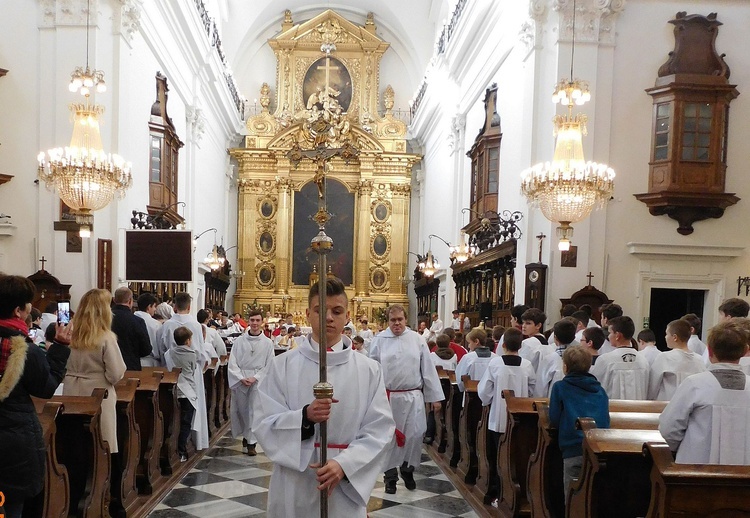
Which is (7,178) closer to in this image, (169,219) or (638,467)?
(169,219)

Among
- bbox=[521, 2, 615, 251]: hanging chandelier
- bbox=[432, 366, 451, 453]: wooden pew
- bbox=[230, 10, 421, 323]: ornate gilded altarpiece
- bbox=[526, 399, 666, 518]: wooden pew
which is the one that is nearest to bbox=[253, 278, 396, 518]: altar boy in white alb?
bbox=[526, 399, 666, 518]: wooden pew

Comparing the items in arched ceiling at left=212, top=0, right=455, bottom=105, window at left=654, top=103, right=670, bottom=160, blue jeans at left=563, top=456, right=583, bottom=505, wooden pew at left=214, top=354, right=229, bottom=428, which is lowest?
wooden pew at left=214, top=354, right=229, bottom=428

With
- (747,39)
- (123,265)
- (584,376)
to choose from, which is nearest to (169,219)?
(123,265)

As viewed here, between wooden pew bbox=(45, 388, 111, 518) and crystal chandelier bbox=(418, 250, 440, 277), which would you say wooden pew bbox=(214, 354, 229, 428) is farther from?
crystal chandelier bbox=(418, 250, 440, 277)

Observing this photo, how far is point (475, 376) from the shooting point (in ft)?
27.1

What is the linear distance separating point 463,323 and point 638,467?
41.8 feet

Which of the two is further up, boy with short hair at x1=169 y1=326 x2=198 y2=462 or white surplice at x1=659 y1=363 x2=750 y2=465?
white surplice at x1=659 y1=363 x2=750 y2=465

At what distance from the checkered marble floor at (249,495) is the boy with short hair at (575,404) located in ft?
6.73

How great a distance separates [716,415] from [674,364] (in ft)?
7.55

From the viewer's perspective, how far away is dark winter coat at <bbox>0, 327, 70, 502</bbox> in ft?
11.3

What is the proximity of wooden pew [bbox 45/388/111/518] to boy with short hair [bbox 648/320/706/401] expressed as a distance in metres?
4.35

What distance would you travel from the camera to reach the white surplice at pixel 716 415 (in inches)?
148

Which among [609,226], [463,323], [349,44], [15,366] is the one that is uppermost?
[349,44]

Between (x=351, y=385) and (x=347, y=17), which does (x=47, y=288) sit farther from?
(x=347, y=17)
